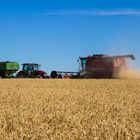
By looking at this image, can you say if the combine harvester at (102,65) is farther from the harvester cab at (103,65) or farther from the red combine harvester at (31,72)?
the red combine harvester at (31,72)

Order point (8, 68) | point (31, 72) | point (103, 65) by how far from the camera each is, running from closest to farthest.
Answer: point (103, 65) → point (31, 72) → point (8, 68)

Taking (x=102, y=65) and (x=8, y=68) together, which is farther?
(x=8, y=68)

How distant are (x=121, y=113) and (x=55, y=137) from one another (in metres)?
3.40

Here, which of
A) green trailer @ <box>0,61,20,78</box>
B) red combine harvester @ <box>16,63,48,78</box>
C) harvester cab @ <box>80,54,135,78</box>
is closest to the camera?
harvester cab @ <box>80,54,135,78</box>

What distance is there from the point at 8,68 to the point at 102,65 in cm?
1295

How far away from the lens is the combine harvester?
3894cm

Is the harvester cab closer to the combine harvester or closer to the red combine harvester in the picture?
the combine harvester

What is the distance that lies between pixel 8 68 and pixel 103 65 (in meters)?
13.1

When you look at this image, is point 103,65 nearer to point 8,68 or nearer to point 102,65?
point 102,65

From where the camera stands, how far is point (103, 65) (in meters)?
39.1

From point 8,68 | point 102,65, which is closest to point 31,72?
point 8,68

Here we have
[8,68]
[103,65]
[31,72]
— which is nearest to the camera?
[103,65]

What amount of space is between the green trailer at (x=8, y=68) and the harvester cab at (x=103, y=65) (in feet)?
35.6

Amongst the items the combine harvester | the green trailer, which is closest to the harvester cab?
the combine harvester
